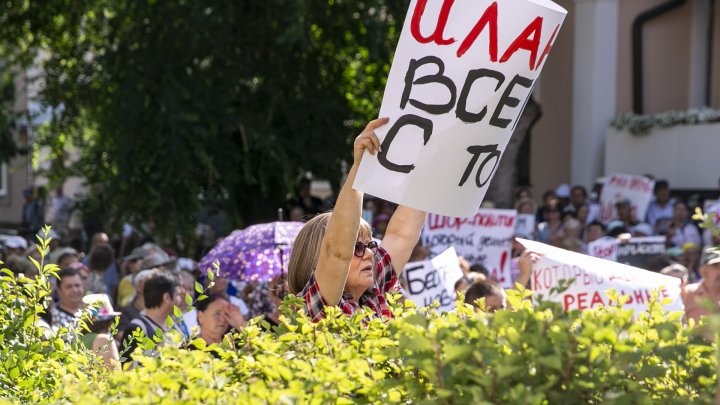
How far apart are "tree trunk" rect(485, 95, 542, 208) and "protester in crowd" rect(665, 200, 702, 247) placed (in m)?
2.71

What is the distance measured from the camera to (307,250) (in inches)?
159

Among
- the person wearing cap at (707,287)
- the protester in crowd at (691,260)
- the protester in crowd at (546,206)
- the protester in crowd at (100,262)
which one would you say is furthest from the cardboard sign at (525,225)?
the person wearing cap at (707,287)

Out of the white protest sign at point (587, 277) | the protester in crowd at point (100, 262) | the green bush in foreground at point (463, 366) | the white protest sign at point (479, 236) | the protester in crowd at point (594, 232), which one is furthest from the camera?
the protester in crowd at point (594, 232)

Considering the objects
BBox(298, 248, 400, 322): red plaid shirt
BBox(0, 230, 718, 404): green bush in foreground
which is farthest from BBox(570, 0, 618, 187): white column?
BBox(0, 230, 718, 404): green bush in foreground

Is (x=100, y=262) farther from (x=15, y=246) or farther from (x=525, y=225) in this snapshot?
(x=525, y=225)

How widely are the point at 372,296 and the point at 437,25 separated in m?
0.96

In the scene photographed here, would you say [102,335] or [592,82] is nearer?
[102,335]

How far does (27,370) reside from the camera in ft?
12.0

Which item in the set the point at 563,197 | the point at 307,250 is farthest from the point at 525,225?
the point at 307,250

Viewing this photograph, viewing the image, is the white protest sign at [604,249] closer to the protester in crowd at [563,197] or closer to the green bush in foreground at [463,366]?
the protester in crowd at [563,197]

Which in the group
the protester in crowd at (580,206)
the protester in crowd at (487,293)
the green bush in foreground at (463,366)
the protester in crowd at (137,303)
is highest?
the protester in crowd at (580,206)

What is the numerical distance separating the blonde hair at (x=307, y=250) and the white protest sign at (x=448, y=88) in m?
0.28

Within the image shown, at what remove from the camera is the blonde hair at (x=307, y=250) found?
4016mm

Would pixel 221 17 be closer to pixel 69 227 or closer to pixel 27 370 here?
pixel 69 227
